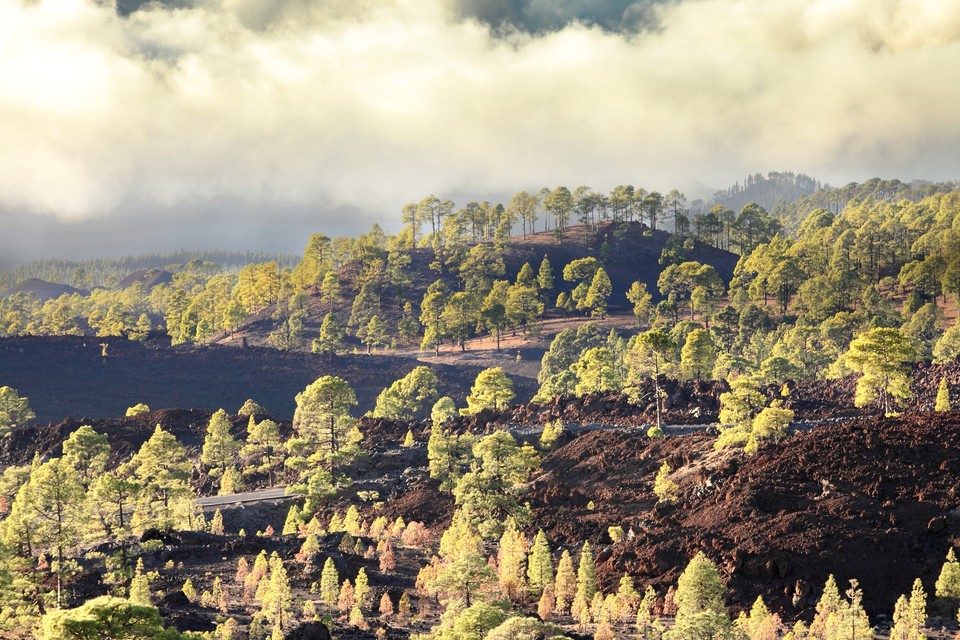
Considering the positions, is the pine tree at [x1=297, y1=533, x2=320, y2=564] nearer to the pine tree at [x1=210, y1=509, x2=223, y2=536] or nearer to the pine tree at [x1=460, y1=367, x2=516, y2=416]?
the pine tree at [x1=210, y1=509, x2=223, y2=536]

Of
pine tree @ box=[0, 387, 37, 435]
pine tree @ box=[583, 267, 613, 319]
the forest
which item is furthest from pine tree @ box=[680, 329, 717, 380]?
pine tree @ box=[0, 387, 37, 435]

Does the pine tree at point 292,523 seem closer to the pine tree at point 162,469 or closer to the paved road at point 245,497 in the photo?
the paved road at point 245,497

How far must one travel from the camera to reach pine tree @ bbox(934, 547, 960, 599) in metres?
48.5

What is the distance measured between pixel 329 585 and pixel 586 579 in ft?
51.6

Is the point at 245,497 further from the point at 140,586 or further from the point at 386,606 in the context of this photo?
the point at 386,606

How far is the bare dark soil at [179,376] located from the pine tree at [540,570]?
99.0 metres

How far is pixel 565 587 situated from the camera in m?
56.3

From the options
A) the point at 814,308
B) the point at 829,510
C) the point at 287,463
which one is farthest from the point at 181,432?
the point at 814,308

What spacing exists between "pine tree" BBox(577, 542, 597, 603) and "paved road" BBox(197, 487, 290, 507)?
4280 cm

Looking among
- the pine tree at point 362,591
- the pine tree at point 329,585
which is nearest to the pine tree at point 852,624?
the pine tree at point 362,591

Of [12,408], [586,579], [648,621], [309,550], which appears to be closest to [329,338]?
[12,408]

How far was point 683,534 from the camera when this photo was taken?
5994cm

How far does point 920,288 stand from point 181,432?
130 meters

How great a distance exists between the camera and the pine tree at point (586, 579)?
54.0m
